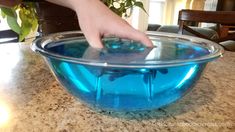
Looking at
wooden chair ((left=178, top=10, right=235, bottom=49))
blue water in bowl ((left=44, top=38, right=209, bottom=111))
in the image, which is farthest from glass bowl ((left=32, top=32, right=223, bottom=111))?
wooden chair ((left=178, top=10, right=235, bottom=49))

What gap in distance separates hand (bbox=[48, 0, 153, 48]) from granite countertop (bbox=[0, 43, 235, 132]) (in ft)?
0.38

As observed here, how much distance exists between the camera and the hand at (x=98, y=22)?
42cm

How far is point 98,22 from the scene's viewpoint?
0.42 metres

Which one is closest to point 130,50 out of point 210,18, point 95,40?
point 95,40

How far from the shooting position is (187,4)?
6.63 m

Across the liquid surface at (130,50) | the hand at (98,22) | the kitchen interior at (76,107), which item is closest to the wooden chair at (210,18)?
the kitchen interior at (76,107)

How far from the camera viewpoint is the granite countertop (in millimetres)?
373

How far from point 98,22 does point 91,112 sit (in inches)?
5.4

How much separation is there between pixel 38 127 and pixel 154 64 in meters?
0.18

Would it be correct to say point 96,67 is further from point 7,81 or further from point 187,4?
point 187,4

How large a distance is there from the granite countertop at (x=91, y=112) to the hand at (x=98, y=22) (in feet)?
0.38

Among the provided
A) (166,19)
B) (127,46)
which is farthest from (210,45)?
(166,19)

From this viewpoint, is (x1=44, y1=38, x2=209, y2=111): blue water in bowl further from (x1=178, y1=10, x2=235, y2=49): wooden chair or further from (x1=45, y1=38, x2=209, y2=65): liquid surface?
(x1=178, y1=10, x2=235, y2=49): wooden chair

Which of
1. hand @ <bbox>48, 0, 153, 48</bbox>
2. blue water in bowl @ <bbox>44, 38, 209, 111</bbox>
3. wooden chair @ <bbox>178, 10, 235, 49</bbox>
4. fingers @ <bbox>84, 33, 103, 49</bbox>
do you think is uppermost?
hand @ <bbox>48, 0, 153, 48</bbox>
